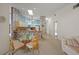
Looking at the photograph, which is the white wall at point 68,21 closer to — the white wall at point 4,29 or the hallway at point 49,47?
the hallway at point 49,47

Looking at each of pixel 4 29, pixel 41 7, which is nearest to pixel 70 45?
pixel 41 7

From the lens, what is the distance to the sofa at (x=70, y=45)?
5.82 feet

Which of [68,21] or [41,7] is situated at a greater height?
[41,7]

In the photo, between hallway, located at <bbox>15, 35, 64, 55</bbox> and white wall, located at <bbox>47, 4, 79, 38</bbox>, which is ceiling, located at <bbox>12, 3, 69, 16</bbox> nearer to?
white wall, located at <bbox>47, 4, 79, 38</bbox>

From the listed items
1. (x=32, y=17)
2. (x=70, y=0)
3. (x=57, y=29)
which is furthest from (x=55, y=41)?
(x=70, y=0)

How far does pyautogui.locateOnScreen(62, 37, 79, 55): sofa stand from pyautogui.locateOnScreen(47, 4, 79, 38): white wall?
0.08 metres

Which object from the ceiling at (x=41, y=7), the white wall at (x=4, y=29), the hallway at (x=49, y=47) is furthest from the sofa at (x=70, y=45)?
the white wall at (x=4, y=29)

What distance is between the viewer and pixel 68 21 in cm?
182

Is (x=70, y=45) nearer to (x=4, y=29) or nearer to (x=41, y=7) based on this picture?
(x=41, y=7)

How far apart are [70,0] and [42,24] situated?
558 mm

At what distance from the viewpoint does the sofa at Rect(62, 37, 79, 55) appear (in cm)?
177

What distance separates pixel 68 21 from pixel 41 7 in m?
0.47

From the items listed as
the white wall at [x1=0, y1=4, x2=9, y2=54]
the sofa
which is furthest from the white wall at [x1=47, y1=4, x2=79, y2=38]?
the white wall at [x1=0, y1=4, x2=9, y2=54]

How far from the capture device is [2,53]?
71.6 inches
